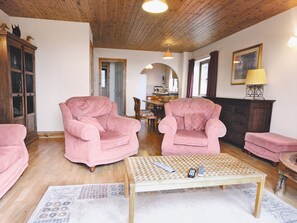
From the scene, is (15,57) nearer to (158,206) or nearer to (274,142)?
(158,206)

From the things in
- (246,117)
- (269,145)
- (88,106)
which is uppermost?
(88,106)

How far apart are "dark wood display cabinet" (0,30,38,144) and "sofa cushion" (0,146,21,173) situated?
1.33 metres

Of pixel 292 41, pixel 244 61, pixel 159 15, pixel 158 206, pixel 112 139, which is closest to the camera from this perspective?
pixel 158 206

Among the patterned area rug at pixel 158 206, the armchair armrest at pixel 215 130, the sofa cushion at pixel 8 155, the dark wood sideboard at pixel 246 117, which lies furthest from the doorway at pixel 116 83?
the patterned area rug at pixel 158 206

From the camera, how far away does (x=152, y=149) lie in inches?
140

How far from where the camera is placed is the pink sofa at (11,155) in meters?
1.79

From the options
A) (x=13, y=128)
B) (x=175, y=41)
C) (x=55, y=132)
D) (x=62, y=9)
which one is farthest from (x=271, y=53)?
(x=55, y=132)

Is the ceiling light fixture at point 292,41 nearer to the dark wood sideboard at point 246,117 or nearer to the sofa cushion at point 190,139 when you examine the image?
the dark wood sideboard at point 246,117

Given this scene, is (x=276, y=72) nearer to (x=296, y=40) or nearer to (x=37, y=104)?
(x=296, y=40)

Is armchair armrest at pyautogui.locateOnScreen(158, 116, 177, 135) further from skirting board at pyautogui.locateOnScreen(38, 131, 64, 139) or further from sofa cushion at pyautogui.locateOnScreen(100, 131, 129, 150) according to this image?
skirting board at pyautogui.locateOnScreen(38, 131, 64, 139)

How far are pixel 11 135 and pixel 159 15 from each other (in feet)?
10.0

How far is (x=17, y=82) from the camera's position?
3.44 metres

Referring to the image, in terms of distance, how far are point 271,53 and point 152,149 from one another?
112 inches

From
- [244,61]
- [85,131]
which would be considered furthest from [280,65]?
[85,131]
